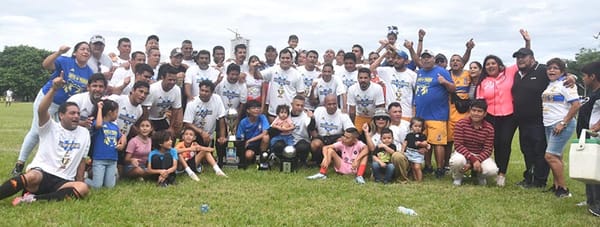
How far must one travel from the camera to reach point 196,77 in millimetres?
8914

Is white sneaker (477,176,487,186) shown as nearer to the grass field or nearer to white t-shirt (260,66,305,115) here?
the grass field

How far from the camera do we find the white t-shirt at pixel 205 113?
826 cm

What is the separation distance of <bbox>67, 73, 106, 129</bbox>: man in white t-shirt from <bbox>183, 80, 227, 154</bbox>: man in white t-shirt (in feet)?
5.89

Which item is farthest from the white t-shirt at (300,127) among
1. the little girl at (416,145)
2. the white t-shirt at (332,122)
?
the little girl at (416,145)

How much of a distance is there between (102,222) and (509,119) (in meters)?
5.99

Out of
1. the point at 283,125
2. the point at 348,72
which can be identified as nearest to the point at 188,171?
the point at 283,125

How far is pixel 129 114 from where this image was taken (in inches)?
290

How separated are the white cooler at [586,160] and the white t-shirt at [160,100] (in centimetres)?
588

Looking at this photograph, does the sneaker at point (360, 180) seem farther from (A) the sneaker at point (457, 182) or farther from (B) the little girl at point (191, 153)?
(B) the little girl at point (191, 153)

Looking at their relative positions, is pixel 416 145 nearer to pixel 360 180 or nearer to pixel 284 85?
pixel 360 180

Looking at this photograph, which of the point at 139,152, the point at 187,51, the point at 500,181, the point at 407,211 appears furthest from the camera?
the point at 187,51

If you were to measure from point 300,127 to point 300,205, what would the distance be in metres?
3.29

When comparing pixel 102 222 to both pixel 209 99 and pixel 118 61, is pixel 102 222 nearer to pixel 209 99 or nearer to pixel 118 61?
pixel 209 99

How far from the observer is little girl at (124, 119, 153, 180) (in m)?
7.08
